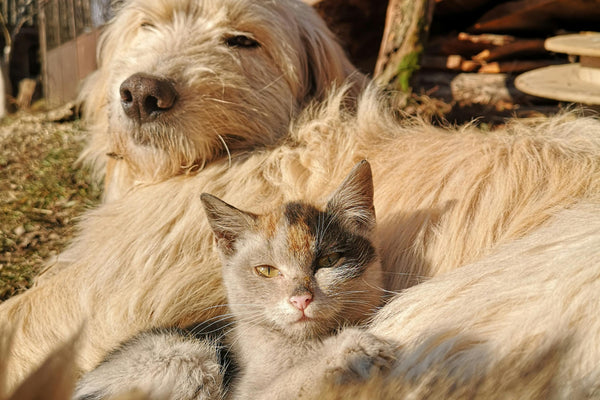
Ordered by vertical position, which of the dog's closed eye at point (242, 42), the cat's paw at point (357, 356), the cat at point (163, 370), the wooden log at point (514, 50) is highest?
the dog's closed eye at point (242, 42)

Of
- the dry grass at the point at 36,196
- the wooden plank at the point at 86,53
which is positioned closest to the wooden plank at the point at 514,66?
the dry grass at the point at 36,196

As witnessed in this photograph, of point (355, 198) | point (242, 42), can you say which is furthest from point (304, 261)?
point (242, 42)

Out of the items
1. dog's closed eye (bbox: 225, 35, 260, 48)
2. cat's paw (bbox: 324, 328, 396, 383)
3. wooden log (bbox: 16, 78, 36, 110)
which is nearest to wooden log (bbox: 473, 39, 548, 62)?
dog's closed eye (bbox: 225, 35, 260, 48)

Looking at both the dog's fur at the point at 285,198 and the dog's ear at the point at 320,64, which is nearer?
the dog's fur at the point at 285,198

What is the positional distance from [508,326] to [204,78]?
1817 mm

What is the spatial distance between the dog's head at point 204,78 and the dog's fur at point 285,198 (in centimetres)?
2

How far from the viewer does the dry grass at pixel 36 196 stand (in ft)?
11.8

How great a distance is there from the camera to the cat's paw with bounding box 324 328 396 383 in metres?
1.73

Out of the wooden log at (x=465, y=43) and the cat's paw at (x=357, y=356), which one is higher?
the wooden log at (x=465, y=43)

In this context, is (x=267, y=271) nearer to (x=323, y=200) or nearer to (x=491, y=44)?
(x=323, y=200)

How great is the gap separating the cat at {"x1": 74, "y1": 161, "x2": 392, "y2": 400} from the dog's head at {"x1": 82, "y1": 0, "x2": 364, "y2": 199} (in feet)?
2.50

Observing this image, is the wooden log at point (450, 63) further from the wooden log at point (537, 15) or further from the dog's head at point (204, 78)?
the dog's head at point (204, 78)

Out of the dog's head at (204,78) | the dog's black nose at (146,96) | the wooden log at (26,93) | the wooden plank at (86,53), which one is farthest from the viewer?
the wooden log at (26,93)

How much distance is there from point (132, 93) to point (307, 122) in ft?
2.86
